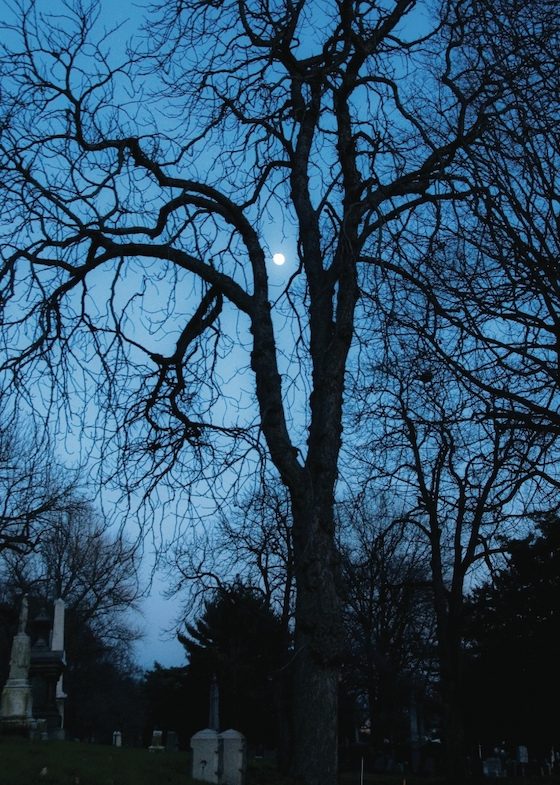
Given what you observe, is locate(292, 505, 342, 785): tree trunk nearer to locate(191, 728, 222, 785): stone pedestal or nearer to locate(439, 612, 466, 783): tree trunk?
locate(191, 728, 222, 785): stone pedestal

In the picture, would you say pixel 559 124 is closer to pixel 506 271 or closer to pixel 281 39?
pixel 506 271

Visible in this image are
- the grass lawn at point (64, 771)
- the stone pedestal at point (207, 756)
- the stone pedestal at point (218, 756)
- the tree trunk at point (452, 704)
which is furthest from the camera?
the tree trunk at point (452, 704)

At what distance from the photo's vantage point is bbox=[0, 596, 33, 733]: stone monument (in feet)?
78.6

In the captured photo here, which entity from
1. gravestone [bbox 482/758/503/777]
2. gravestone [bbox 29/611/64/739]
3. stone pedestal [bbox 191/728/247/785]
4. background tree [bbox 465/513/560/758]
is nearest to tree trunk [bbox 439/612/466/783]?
background tree [bbox 465/513/560/758]

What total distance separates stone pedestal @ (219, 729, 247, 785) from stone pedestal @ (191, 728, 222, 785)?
116mm

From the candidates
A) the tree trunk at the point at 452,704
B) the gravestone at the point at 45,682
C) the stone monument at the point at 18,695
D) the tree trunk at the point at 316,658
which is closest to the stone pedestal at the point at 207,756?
the stone monument at the point at 18,695

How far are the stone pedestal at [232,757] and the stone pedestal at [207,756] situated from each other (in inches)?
4.6

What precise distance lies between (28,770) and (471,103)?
10106 mm

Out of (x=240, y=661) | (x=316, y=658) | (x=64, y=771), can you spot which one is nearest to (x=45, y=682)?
(x=240, y=661)

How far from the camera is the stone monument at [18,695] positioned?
78.6 feet

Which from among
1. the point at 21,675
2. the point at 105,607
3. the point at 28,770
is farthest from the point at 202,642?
the point at 28,770

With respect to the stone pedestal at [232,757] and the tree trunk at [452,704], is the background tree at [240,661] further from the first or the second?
the stone pedestal at [232,757]

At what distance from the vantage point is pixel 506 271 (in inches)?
311

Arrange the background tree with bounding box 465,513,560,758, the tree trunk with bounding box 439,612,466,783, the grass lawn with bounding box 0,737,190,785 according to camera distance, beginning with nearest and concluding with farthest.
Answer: the grass lawn with bounding box 0,737,190,785
the tree trunk with bounding box 439,612,466,783
the background tree with bounding box 465,513,560,758
